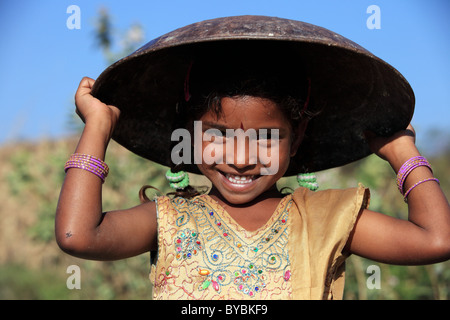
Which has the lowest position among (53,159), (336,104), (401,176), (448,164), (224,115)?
(401,176)

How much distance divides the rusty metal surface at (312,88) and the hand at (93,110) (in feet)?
0.18

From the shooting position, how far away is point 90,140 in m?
2.27

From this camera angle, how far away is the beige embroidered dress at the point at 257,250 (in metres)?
2.26

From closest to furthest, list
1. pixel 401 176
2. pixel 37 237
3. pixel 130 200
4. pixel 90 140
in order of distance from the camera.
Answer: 1. pixel 90 140
2. pixel 401 176
3. pixel 130 200
4. pixel 37 237

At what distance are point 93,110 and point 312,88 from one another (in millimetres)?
992

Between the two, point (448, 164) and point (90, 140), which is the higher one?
point (448, 164)

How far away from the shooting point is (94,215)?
85.4 inches

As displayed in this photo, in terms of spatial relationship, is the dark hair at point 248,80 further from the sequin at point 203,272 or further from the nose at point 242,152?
the sequin at point 203,272

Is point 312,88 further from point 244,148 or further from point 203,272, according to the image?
point 203,272

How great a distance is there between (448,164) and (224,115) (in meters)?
9.88

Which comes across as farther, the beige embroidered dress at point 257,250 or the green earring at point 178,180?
the green earring at point 178,180

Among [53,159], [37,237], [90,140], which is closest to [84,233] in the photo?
[90,140]

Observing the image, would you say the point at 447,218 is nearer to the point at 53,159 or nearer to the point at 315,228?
the point at 315,228

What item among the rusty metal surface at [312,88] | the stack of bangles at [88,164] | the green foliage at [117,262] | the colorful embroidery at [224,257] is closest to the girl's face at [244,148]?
the colorful embroidery at [224,257]
